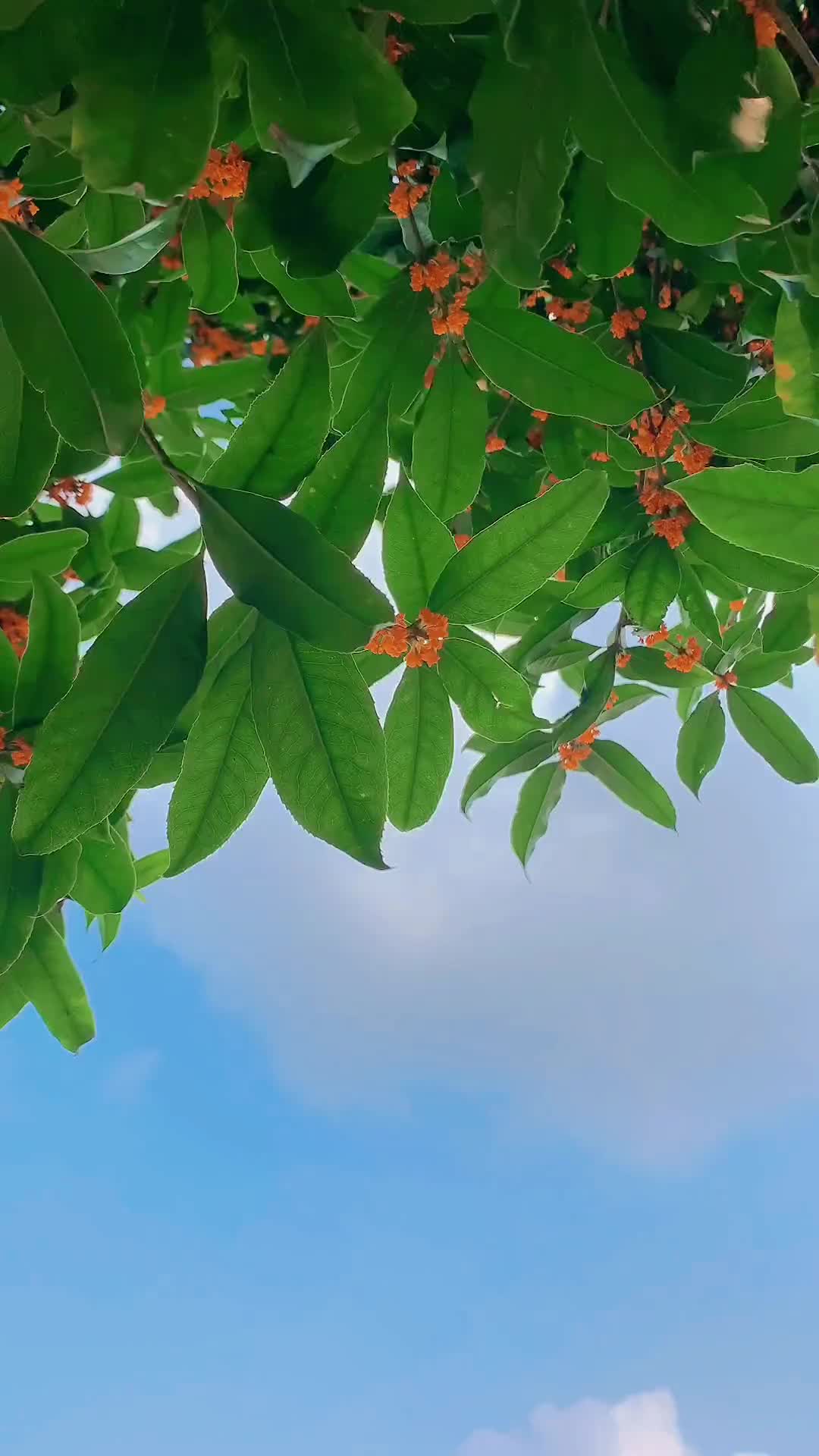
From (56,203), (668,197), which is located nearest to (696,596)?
(668,197)

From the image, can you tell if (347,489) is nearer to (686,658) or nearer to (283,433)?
(283,433)

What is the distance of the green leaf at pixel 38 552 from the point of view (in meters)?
1.50

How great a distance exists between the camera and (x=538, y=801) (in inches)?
86.2

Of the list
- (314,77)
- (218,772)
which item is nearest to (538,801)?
(218,772)

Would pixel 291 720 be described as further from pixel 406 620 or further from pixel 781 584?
pixel 781 584

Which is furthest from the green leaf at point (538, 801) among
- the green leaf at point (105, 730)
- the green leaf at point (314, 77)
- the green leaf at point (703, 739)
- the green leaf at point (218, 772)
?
the green leaf at point (314, 77)

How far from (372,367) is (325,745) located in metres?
0.64

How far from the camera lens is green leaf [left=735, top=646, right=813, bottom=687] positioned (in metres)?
2.11

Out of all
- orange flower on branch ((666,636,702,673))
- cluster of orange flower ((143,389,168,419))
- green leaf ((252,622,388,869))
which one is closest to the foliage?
green leaf ((252,622,388,869))

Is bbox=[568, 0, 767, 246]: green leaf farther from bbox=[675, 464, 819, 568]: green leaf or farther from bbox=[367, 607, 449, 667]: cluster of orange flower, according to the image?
bbox=[367, 607, 449, 667]: cluster of orange flower

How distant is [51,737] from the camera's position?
1.03 metres

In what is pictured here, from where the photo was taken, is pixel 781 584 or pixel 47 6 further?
pixel 781 584

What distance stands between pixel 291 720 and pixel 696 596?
0.92m

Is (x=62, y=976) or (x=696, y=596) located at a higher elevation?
(x=696, y=596)
